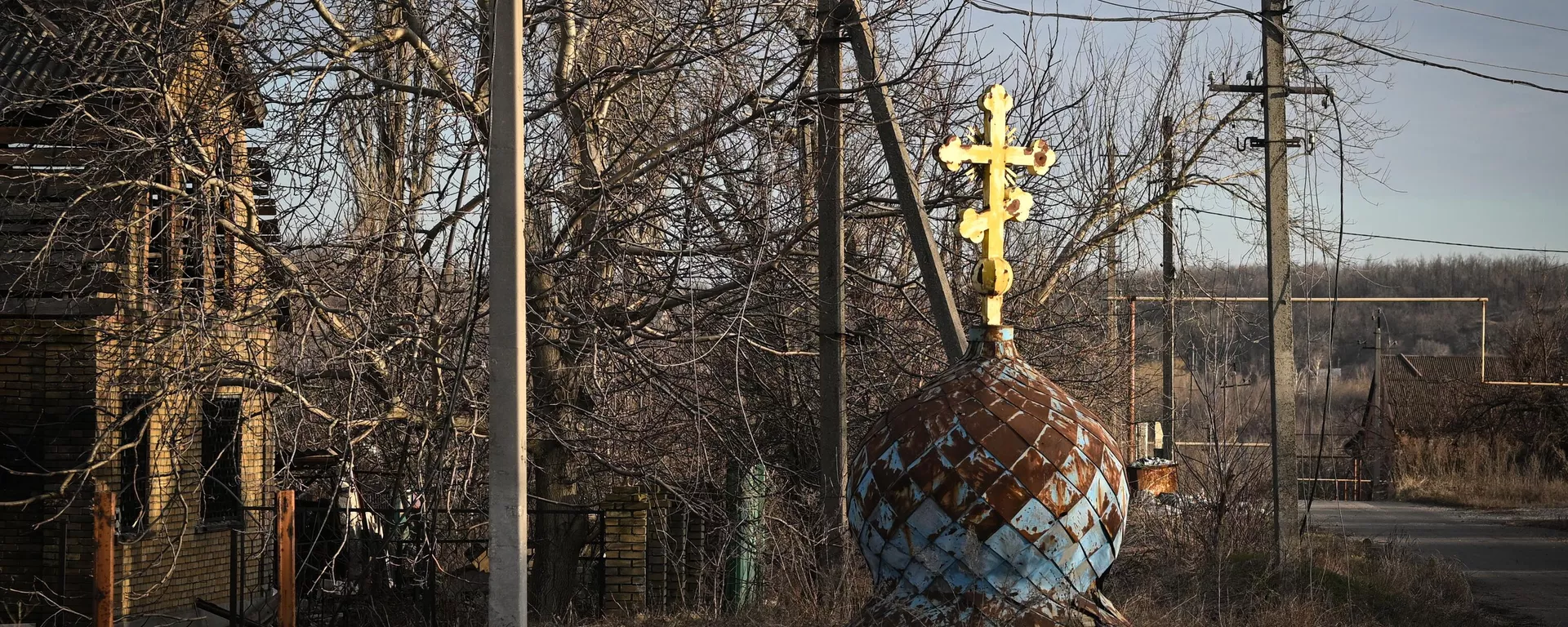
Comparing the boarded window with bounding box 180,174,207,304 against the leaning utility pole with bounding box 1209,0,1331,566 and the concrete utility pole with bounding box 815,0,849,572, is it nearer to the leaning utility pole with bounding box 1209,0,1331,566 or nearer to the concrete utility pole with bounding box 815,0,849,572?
the concrete utility pole with bounding box 815,0,849,572

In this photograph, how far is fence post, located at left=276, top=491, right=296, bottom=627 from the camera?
10766 millimetres

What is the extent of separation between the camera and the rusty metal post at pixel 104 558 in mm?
10406

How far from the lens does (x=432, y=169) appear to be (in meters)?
12.8

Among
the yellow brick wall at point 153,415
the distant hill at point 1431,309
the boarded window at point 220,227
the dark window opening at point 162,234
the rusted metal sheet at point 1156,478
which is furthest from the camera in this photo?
the distant hill at point 1431,309

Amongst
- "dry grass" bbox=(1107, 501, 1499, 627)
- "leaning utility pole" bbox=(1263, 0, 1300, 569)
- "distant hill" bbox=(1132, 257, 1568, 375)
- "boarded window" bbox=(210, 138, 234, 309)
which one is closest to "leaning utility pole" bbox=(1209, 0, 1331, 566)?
"leaning utility pole" bbox=(1263, 0, 1300, 569)

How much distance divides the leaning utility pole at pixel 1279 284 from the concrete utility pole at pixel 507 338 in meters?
8.41

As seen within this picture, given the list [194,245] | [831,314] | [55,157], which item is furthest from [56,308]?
[831,314]

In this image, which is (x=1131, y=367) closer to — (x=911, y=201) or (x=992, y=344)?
(x=911, y=201)

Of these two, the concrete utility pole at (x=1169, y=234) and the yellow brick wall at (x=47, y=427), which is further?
the concrete utility pole at (x=1169, y=234)

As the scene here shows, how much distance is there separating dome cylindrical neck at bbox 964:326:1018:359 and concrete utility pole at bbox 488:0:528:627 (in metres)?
3.48

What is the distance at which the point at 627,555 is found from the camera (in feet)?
43.9

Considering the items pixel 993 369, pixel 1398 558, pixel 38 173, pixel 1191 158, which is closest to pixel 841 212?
pixel 993 369

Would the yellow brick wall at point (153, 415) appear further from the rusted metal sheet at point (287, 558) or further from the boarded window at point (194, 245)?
the rusted metal sheet at point (287, 558)

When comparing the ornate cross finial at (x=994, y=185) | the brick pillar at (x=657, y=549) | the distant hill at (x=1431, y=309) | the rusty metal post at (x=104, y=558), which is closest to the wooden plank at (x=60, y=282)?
the rusty metal post at (x=104, y=558)
